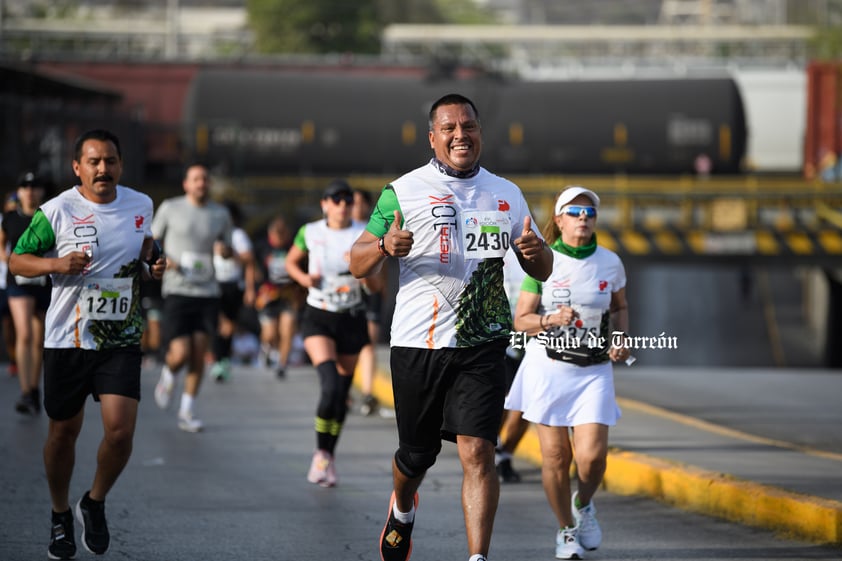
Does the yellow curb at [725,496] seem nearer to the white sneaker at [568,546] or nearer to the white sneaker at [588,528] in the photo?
the white sneaker at [588,528]

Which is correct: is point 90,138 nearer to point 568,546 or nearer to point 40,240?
point 40,240

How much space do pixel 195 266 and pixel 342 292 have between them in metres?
1.96

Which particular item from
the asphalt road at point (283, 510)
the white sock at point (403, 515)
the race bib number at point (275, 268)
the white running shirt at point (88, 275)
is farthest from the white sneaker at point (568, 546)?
the race bib number at point (275, 268)

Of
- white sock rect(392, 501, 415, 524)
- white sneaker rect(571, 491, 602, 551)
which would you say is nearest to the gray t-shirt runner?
white sneaker rect(571, 491, 602, 551)

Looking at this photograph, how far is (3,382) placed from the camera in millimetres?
14953

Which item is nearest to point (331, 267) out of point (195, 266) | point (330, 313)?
→ point (330, 313)

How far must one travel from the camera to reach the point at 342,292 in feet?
32.6

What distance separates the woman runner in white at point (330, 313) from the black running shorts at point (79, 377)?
2611mm

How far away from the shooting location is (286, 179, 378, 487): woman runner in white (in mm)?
9250

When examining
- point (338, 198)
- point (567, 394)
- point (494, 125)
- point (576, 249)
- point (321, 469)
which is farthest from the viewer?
point (494, 125)

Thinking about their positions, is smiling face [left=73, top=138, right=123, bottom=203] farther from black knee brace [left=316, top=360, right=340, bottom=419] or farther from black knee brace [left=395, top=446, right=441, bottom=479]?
black knee brace [left=316, top=360, right=340, bottom=419]

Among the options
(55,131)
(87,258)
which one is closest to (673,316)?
(55,131)

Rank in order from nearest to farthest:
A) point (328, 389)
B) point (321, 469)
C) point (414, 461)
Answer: point (414, 461)
point (321, 469)
point (328, 389)

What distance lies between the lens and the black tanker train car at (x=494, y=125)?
1250 inches
